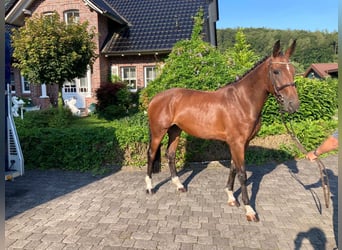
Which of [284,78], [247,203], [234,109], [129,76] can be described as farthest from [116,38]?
[247,203]

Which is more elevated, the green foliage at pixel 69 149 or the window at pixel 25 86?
the window at pixel 25 86

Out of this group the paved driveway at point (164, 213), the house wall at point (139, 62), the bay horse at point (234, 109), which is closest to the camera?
the paved driveway at point (164, 213)

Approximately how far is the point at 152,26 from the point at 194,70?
9540 millimetres

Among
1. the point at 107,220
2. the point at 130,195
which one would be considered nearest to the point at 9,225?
the point at 107,220

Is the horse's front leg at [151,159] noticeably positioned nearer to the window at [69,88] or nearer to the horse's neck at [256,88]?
the horse's neck at [256,88]

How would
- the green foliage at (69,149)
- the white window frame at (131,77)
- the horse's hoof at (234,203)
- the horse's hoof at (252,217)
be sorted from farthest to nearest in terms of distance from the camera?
the white window frame at (131,77)
the green foliage at (69,149)
the horse's hoof at (234,203)
the horse's hoof at (252,217)

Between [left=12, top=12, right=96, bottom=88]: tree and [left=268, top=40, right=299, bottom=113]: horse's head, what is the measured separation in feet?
27.3

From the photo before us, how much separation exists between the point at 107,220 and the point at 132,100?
10.8 meters

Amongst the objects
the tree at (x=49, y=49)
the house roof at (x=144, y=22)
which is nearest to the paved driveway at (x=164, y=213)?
the tree at (x=49, y=49)

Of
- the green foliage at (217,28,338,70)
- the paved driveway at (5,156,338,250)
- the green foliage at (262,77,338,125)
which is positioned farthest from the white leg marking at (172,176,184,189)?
the green foliage at (217,28,338,70)

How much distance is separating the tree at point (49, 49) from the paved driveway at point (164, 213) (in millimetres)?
5626

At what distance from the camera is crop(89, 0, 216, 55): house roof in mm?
14836

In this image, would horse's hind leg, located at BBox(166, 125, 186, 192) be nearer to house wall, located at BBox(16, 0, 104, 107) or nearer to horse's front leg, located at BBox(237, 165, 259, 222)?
horse's front leg, located at BBox(237, 165, 259, 222)

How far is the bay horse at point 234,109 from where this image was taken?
3.51 metres
